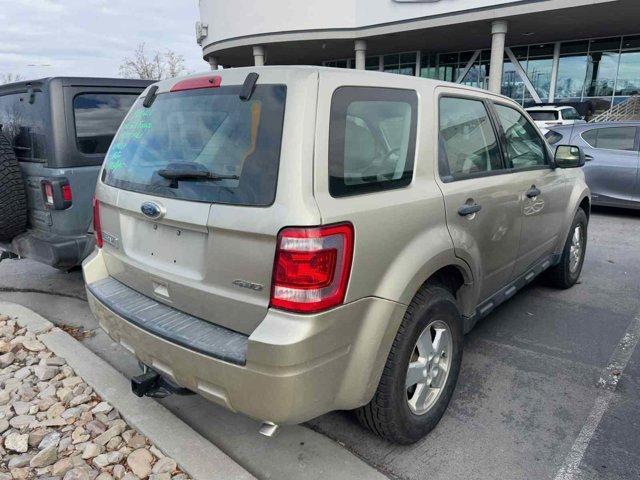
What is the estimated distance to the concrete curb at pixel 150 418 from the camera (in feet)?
7.59

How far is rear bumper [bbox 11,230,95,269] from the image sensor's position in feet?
13.0

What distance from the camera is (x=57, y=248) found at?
12.9 ft

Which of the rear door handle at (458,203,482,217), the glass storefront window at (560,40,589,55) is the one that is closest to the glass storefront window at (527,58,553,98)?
the glass storefront window at (560,40,589,55)

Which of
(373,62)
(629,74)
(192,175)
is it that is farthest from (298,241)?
(373,62)

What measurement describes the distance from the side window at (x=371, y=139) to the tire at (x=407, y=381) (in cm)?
62

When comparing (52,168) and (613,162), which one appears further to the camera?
(613,162)

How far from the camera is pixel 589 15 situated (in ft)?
56.0

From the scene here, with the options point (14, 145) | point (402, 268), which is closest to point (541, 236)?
point (402, 268)

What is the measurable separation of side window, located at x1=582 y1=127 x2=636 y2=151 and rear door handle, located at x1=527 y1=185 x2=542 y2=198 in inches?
215

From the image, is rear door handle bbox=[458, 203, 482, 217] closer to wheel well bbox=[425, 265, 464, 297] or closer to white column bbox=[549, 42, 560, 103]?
wheel well bbox=[425, 265, 464, 297]

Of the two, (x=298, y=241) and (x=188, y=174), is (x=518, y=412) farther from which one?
(x=188, y=174)

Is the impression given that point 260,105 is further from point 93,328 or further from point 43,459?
point 93,328

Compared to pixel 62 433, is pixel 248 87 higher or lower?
higher

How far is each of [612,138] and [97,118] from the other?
7695mm
